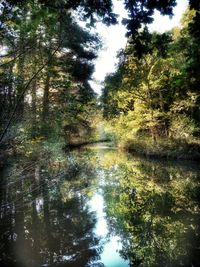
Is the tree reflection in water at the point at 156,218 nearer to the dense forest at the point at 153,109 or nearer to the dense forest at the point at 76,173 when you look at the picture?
the dense forest at the point at 76,173

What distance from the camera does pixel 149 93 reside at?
102 ft

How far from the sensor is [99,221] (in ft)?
31.7

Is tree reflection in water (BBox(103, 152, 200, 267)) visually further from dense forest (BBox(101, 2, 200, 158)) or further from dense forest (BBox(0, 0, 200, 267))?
dense forest (BBox(101, 2, 200, 158))

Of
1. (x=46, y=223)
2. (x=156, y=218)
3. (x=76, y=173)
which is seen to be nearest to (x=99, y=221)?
(x=46, y=223)

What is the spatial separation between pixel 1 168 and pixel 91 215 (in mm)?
7115

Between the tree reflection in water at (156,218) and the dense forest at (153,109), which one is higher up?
the dense forest at (153,109)

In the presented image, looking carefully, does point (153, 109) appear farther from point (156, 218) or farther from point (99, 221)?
point (99, 221)

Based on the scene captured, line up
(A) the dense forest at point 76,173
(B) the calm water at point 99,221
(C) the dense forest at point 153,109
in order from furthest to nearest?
(C) the dense forest at point 153,109 < (B) the calm water at point 99,221 < (A) the dense forest at point 76,173

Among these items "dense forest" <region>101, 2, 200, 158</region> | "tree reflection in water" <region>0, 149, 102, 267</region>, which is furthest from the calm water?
"dense forest" <region>101, 2, 200, 158</region>

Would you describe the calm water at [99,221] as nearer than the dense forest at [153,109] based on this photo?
Yes

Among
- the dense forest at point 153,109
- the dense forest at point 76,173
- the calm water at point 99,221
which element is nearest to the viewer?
the dense forest at point 76,173

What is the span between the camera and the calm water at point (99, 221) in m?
7.11

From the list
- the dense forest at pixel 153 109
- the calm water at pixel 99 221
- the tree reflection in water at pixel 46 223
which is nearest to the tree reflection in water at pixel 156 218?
the calm water at pixel 99 221

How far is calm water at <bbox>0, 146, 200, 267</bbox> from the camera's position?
711 centimetres
